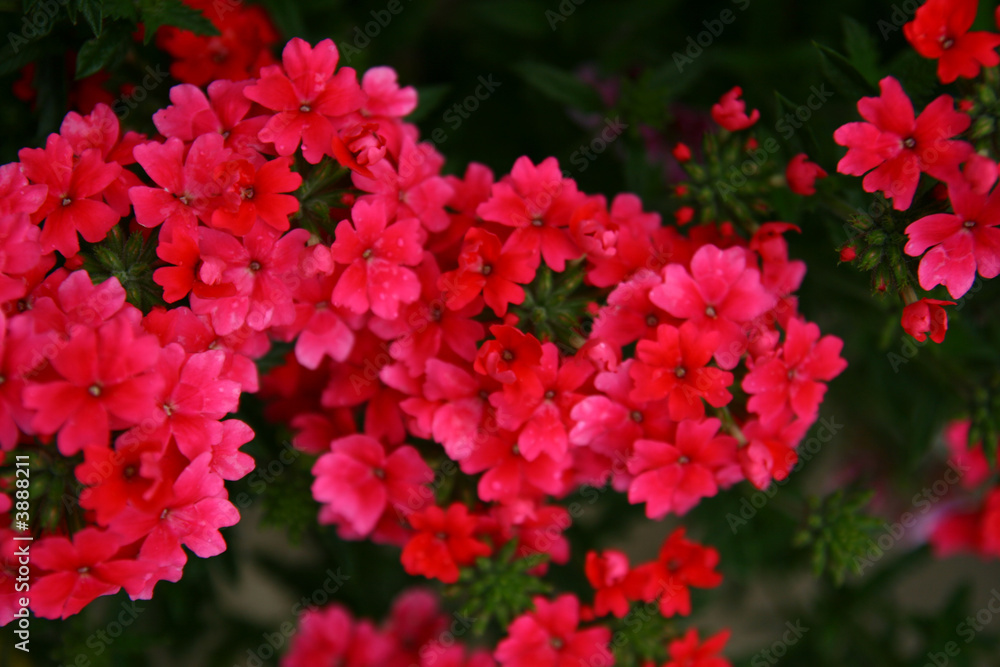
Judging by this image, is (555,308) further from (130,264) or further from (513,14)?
(513,14)

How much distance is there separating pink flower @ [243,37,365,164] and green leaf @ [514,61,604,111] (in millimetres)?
675

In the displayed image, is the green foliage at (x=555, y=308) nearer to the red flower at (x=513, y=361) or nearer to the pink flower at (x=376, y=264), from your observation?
the red flower at (x=513, y=361)

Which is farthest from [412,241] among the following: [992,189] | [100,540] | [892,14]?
[892,14]

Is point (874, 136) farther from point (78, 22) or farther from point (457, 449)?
point (78, 22)

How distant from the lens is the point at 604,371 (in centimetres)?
146

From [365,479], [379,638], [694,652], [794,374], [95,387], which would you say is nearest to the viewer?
[95,387]

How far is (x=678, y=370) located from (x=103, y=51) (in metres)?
1.40

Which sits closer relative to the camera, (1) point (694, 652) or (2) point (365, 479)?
(2) point (365, 479)

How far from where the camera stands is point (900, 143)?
1392 mm

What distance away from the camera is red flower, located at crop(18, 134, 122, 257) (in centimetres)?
135

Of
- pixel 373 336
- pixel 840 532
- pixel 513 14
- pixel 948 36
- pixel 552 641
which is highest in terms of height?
pixel 948 36

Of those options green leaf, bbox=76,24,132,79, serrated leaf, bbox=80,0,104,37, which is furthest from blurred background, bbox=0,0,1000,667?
serrated leaf, bbox=80,0,104,37

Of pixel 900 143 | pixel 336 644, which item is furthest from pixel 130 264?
pixel 900 143

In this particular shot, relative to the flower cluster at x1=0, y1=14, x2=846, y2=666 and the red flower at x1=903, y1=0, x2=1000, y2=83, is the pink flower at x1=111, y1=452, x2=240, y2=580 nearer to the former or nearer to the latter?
the flower cluster at x1=0, y1=14, x2=846, y2=666
